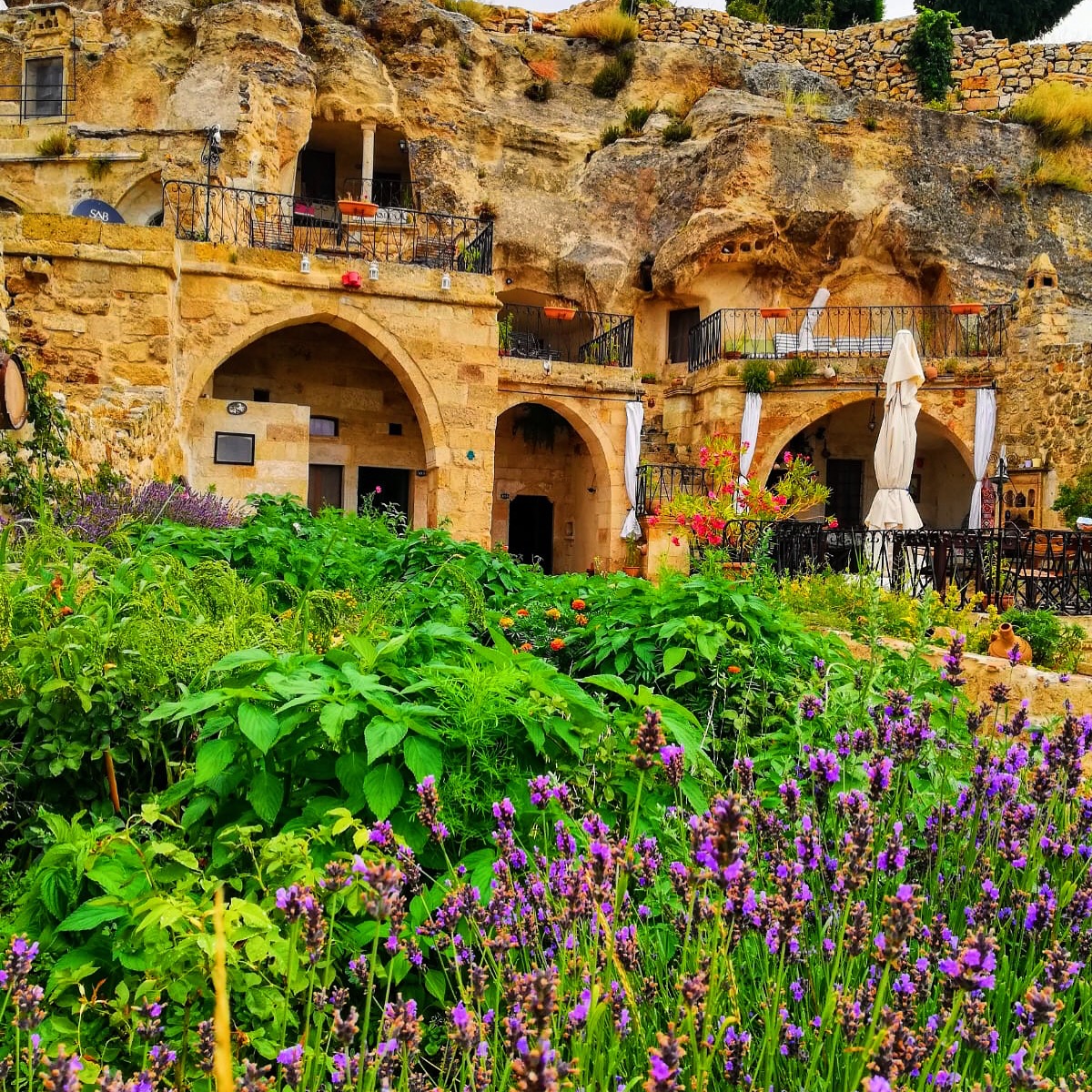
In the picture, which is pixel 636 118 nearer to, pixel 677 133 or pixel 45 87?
pixel 677 133

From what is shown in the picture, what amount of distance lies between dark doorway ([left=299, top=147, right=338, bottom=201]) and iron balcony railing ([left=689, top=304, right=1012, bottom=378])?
27.9ft

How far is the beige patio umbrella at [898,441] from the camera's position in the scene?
11.0 m

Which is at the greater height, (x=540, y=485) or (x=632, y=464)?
(x=632, y=464)

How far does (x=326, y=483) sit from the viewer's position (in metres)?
15.9

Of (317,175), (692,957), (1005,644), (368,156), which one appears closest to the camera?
(692,957)

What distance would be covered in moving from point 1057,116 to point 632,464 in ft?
43.4

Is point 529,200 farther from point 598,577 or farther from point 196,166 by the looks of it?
point 598,577

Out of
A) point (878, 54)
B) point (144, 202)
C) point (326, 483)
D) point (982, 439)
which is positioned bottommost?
point (326, 483)

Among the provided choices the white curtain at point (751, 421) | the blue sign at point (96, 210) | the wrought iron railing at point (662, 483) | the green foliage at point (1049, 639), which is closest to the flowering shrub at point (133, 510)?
the green foliage at point (1049, 639)

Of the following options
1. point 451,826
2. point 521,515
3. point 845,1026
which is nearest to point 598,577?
point 451,826

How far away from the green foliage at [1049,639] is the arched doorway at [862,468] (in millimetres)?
12336

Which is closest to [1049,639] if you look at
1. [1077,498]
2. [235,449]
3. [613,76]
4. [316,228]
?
[1077,498]

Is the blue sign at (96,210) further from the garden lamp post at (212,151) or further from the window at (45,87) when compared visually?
the window at (45,87)

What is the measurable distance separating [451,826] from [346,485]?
14341 millimetres
